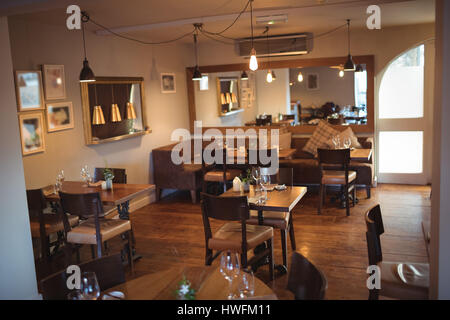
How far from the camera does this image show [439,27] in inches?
96.8

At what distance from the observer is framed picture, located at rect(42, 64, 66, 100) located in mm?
5125

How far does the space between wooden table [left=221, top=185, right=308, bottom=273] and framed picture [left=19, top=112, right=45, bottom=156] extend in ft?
7.36

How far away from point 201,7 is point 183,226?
280 centimetres

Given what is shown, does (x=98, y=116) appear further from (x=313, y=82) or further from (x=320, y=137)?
(x=313, y=82)

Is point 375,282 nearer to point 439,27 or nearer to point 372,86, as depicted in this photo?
point 439,27

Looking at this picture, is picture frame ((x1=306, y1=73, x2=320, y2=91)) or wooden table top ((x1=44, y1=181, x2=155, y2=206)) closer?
wooden table top ((x1=44, y1=181, x2=155, y2=206))

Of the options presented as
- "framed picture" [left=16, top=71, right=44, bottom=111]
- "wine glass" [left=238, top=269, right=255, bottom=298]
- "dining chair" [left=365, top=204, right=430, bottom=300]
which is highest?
"framed picture" [left=16, top=71, right=44, bottom=111]

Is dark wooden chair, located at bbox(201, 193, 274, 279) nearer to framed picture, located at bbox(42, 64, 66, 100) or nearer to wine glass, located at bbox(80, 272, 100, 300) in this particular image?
wine glass, located at bbox(80, 272, 100, 300)

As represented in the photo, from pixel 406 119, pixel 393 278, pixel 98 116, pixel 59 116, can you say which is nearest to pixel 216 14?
pixel 98 116

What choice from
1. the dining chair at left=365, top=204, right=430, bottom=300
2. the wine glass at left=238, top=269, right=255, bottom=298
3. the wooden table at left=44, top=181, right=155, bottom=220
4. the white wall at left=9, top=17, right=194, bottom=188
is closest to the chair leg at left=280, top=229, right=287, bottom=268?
the dining chair at left=365, top=204, right=430, bottom=300

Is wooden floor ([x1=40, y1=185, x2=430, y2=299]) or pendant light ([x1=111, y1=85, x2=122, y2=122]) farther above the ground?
pendant light ([x1=111, y1=85, x2=122, y2=122])

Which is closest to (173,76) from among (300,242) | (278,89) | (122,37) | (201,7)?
(122,37)

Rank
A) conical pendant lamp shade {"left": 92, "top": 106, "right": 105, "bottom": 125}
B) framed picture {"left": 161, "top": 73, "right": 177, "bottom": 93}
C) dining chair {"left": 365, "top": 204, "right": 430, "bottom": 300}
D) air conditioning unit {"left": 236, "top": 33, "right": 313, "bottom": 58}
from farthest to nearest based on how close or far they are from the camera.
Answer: framed picture {"left": 161, "top": 73, "right": 177, "bottom": 93}
air conditioning unit {"left": 236, "top": 33, "right": 313, "bottom": 58}
conical pendant lamp shade {"left": 92, "top": 106, "right": 105, "bottom": 125}
dining chair {"left": 365, "top": 204, "right": 430, "bottom": 300}

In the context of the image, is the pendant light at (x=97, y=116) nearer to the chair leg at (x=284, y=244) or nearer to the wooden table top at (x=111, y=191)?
the wooden table top at (x=111, y=191)
